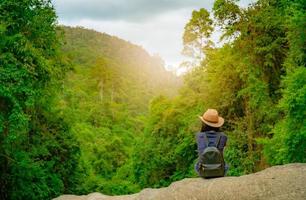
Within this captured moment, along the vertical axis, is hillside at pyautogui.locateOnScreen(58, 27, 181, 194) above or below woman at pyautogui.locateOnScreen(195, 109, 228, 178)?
below

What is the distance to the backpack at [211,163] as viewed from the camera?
793 cm

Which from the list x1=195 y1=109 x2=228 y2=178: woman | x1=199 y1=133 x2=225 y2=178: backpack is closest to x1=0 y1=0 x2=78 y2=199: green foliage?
x1=195 y1=109 x2=228 y2=178: woman

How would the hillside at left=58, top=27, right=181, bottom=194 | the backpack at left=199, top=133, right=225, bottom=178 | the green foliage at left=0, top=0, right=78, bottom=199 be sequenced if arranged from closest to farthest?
the backpack at left=199, top=133, right=225, bottom=178
the green foliage at left=0, top=0, right=78, bottom=199
the hillside at left=58, top=27, right=181, bottom=194

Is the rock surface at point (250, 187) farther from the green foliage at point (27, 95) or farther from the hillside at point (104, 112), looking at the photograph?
the hillside at point (104, 112)

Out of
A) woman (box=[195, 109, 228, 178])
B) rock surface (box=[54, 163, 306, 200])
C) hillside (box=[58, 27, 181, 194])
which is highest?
woman (box=[195, 109, 228, 178])

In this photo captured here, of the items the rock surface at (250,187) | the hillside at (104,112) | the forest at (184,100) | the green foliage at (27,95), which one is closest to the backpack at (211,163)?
the rock surface at (250,187)

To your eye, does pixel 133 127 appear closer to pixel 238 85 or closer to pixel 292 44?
pixel 238 85

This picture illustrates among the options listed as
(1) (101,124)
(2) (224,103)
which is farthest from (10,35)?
(1) (101,124)

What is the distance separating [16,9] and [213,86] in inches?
518

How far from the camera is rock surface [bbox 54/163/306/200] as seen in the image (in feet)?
22.9

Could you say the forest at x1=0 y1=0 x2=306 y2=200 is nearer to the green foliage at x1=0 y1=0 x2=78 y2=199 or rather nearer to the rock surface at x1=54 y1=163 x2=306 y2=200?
the green foliage at x1=0 y1=0 x2=78 y2=199

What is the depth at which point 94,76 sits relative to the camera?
98.1 meters

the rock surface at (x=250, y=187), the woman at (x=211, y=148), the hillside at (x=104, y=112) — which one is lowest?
the hillside at (x=104, y=112)

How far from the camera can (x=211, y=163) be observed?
7977 mm
